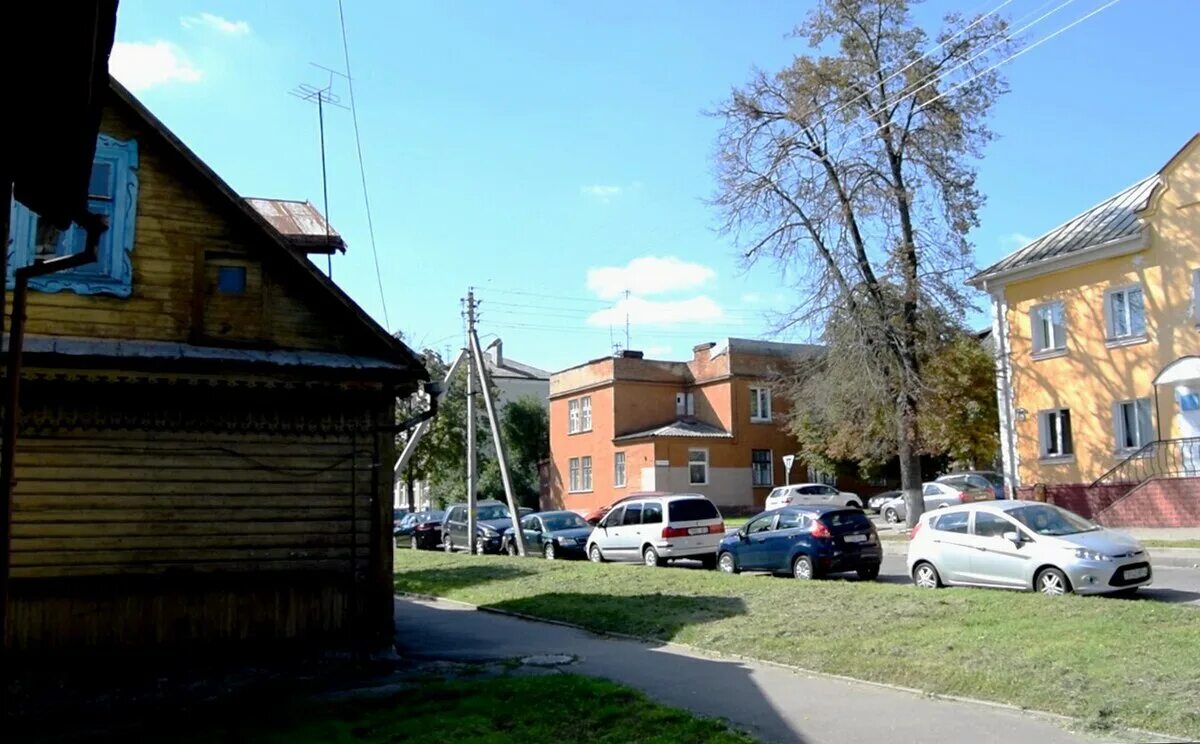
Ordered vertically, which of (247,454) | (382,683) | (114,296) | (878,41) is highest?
(878,41)

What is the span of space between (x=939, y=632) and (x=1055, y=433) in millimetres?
22476

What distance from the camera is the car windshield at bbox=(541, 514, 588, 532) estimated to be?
29453 millimetres

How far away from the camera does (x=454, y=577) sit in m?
22.3

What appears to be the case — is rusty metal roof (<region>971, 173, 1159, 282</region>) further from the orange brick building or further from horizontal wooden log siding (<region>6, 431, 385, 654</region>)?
horizontal wooden log siding (<region>6, 431, 385, 654</region>)

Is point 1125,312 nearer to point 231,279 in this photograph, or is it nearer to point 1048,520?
point 1048,520

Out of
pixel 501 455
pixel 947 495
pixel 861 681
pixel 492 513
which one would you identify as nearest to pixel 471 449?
pixel 501 455

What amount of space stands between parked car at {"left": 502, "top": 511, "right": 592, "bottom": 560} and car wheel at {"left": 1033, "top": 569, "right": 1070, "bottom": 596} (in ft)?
48.0

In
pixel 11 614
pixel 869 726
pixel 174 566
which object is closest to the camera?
pixel 869 726

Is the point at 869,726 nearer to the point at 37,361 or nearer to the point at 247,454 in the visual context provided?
the point at 247,454

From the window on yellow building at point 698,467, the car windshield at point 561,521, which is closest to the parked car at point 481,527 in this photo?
the car windshield at point 561,521

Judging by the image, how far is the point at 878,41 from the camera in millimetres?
30828

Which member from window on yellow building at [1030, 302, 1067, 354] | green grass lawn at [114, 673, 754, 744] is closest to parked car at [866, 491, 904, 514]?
window on yellow building at [1030, 302, 1067, 354]

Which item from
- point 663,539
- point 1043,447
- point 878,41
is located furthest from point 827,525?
point 878,41

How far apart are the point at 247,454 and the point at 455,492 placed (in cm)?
4843
